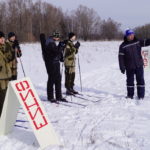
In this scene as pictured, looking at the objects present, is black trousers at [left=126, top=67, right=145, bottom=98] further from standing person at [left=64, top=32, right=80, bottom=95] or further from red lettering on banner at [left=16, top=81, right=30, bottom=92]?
red lettering on banner at [left=16, top=81, right=30, bottom=92]

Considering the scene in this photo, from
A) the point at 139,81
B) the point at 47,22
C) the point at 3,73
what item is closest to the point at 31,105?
the point at 3,73

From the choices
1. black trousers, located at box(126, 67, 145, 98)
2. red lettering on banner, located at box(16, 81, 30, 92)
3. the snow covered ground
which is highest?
red lettering on banner, located at box(16, 81, 30, 92)

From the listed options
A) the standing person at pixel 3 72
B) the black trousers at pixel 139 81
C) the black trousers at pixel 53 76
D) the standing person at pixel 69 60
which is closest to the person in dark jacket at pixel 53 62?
the black trousers at pixel 53 76

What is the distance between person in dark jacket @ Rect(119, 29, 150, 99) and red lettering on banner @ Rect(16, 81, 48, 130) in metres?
3.31

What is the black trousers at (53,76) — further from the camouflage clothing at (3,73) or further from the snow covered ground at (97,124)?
the camouflage clothing at (3,73)

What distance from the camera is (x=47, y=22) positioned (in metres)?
50.3

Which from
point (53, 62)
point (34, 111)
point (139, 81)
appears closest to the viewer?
point (34, 111)

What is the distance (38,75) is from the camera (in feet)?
41.6

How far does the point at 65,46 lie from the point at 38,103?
3584 millimetres

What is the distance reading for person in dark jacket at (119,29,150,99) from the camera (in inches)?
263

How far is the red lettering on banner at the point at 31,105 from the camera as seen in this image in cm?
388

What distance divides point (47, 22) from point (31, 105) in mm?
47653

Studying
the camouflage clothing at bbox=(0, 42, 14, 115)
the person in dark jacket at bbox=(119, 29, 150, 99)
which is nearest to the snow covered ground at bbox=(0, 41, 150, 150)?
the person in dark jacket at bbox=(119, 29, 150, 99)

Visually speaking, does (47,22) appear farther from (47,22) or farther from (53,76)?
(53,76)
